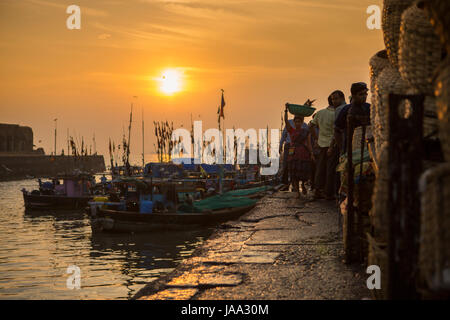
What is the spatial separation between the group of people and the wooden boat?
10341 mm

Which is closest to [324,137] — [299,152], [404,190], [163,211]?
[299,152]

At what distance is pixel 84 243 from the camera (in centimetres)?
2472

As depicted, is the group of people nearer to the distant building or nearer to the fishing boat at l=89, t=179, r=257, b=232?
the fishing boat at l=89, t=179, r=257, b=232

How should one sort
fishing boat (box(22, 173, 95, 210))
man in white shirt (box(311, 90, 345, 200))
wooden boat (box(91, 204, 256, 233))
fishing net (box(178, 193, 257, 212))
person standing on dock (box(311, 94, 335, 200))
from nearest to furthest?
man in white shirt (box(311, 90, 345, 200)) → person standing on dock (box(311, 94, 335, 200)) → fishing net (box(178, 193, 257, 212)) → wooden boat (box(91, 204, 256, 233)) → fishing boat (box(22, 173, 95, 210))

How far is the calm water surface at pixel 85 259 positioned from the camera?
48.7 ft

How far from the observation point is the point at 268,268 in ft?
14.8

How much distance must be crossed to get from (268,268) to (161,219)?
18.6 meters

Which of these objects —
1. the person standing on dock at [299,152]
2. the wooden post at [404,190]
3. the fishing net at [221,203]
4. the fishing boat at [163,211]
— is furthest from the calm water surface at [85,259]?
the wooden post at [404,190]

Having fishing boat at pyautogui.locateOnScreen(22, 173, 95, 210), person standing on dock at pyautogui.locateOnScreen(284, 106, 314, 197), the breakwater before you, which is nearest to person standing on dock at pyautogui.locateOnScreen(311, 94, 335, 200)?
person standing on dock at pyautogui.locateOnScreen(284, 106, 314, 197)

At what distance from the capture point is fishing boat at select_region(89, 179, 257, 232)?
2186cm

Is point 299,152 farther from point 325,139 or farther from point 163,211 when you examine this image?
point 163,211

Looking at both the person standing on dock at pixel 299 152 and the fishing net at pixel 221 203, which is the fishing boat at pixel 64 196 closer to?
the fishing net at pixel 221 203

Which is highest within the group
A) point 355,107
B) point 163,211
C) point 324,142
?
point 355,107
